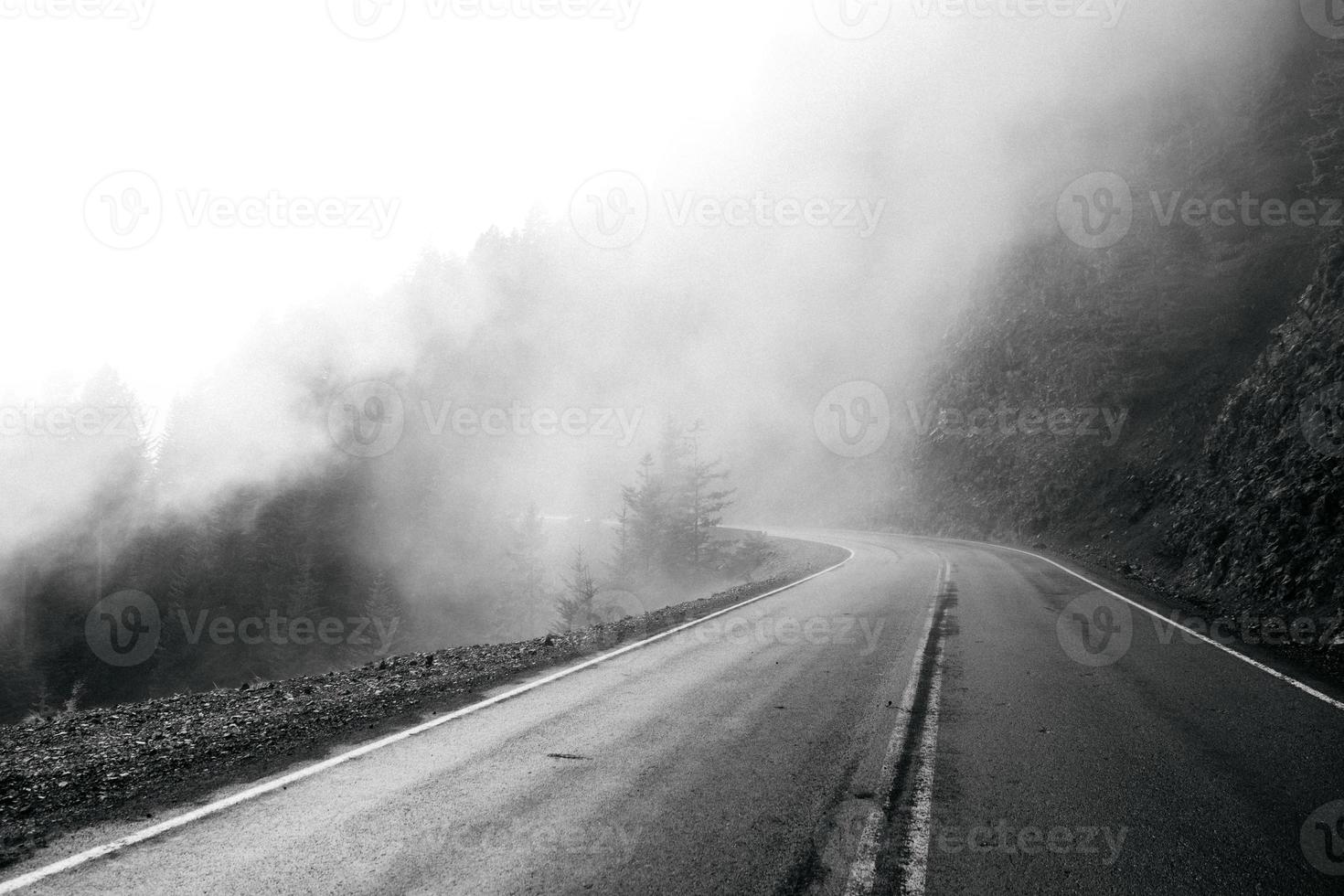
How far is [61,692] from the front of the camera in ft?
95.7

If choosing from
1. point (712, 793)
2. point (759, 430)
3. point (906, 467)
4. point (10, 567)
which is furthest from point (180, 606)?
point (759, 430)

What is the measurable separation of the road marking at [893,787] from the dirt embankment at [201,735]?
14.7 feet

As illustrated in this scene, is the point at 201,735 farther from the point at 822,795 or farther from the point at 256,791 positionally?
the point at 822,795

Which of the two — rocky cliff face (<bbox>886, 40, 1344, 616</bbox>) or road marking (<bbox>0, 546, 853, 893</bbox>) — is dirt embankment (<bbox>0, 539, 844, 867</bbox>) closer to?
road marking (<bbox>0, 546, 853, 893</bbox>)

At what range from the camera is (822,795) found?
166 inches

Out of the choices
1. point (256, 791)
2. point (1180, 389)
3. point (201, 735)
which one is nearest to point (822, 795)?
point (256, 791)

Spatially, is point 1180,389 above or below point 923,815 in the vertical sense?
above

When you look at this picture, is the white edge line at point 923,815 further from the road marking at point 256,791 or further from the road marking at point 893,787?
the road marking at point 256,791

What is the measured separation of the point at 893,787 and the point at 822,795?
1.83 ft

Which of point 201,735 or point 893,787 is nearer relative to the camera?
point 893,787

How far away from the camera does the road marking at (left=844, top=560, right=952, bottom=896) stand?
10.7 ft

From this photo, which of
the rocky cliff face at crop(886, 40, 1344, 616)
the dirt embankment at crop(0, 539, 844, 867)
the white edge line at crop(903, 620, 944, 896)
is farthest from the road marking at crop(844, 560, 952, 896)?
the rocky cliff face at crop(886, 40, 1344, 616)

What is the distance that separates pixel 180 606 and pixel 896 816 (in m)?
39.8

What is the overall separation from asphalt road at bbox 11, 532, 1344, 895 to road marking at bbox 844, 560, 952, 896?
0.06 feet
